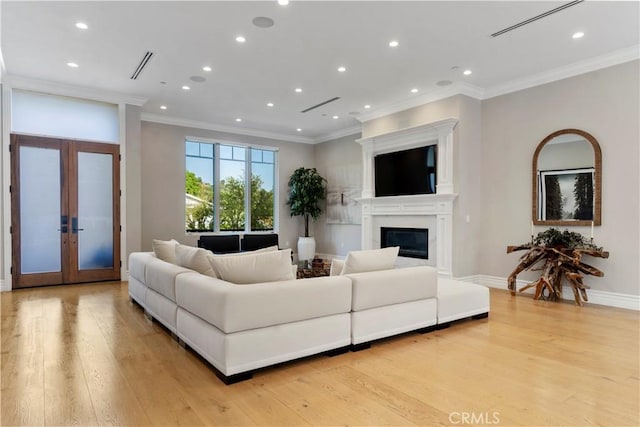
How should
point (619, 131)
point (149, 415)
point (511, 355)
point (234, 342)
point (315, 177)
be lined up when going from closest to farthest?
point (149, 415) → point (234, 342) → point (511, 355) → point (619, 131) → point (315, 177)

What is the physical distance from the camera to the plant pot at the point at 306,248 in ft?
30.2

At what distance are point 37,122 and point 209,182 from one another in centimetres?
335

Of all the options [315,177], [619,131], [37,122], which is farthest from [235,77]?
[619,131]

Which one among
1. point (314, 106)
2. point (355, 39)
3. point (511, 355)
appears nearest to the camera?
point (511, 355)

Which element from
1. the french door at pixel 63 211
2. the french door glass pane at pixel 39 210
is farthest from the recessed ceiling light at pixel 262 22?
the french door glass pane at pixel 39 210

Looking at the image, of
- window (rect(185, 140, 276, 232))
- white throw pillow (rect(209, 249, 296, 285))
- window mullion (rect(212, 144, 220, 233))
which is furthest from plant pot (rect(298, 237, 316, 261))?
white throw pillow (rect(209, 249, 296, 285))

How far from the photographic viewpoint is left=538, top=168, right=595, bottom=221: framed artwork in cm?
511

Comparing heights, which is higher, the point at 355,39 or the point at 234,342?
the point at 355,39

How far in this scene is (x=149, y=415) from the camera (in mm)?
2145

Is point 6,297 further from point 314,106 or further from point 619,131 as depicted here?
point 619,131

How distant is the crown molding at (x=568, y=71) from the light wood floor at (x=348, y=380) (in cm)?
327

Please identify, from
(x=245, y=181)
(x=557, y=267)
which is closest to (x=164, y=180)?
(x=245, y=181)

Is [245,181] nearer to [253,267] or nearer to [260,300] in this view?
[253,267]

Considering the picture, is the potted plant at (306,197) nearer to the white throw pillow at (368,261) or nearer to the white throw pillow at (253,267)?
the white throw pillow at (368,261)
